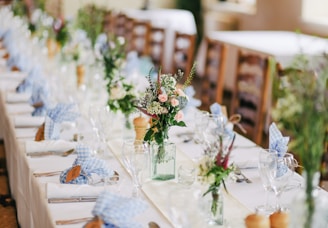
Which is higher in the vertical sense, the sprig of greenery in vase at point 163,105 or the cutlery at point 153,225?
the sprig of greenery in vase at point 163,105

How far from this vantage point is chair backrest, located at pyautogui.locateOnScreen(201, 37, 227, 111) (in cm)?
444

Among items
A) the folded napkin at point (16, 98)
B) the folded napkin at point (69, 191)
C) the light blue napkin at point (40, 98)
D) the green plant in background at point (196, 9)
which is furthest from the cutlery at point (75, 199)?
the green plant in background at point (196, 9)

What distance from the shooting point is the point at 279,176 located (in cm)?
197

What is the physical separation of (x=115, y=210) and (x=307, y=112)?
62cm

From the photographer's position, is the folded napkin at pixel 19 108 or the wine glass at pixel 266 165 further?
the folded napkin at pixel 19 108

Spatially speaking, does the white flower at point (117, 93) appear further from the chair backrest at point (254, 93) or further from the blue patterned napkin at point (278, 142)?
the chair backrest at point (254, 93)

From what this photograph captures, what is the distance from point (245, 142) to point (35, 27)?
330 cm

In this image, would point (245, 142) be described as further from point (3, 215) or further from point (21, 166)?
point (3, 215)

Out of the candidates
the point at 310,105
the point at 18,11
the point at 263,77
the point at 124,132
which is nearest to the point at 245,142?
the point at 124,132

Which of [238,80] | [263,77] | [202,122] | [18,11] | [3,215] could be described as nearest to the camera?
[202,122]

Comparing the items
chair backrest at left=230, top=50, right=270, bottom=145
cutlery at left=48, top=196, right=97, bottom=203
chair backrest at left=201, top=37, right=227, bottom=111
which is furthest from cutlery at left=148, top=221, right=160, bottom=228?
chair backrest at left=201, top=37, right=227, bottom=111

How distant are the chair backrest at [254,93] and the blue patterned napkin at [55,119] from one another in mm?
1316

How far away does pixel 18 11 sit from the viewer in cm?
652

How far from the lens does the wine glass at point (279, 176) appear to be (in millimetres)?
1964
